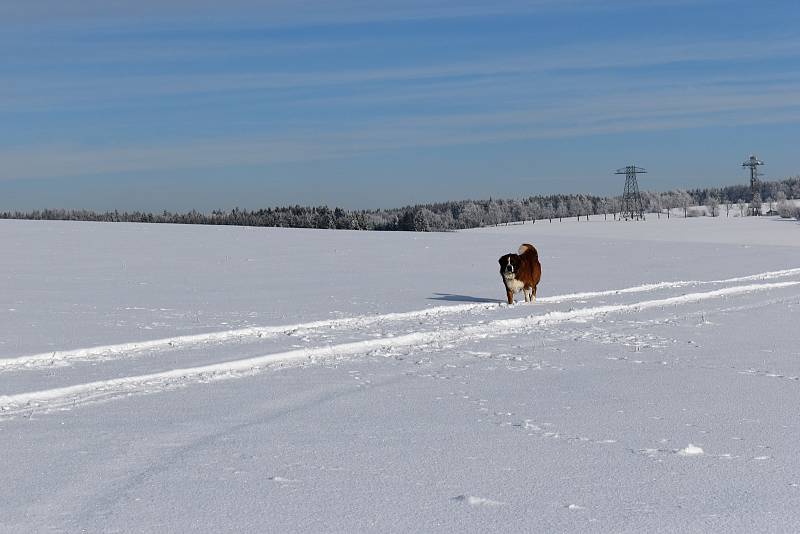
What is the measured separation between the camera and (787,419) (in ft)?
23.0

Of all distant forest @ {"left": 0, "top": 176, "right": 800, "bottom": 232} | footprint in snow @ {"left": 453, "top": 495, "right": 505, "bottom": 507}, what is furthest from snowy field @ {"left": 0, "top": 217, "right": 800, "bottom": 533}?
distant forest @ {"left": 0, "top": 176, "right": 800, "bottom": 232}

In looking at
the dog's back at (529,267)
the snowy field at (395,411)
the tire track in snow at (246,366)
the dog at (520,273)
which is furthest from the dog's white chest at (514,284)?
the tire track in snow at (246,366)

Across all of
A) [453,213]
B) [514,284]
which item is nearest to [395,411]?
[514,284]

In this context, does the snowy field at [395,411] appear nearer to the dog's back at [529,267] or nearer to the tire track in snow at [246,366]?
the tire track in snow at [246,366]

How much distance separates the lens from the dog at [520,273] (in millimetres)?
16609

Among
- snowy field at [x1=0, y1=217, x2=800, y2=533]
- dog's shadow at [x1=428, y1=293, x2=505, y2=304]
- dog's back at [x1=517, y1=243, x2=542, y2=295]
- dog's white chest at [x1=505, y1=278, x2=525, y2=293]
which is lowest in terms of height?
dog's shadow at [x1=428, y1=293, x2=505, y2=304]

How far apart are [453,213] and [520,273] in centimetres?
14106

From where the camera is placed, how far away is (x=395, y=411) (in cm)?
743

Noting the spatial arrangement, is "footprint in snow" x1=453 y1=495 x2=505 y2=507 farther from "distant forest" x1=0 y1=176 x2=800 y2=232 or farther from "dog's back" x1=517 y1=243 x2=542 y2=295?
"distant forest" x1=0 y1=176 x2=800 y2=232

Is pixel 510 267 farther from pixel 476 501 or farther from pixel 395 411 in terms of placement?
pixel 476 501

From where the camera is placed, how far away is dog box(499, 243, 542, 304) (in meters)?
16.6

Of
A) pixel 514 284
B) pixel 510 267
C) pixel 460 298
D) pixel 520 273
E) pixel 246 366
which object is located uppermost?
pixel 510 267

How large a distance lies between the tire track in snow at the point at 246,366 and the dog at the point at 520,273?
1447 mm

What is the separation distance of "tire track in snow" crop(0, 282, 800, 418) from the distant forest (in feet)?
214
